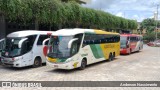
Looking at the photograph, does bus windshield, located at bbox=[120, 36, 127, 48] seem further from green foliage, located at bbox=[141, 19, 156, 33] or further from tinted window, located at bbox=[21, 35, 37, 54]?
green foliage, located at bbox=[141, 19, 156, 33]

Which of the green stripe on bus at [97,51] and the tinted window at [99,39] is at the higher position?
the tinted window at [99,39]

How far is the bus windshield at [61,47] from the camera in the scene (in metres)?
14.4

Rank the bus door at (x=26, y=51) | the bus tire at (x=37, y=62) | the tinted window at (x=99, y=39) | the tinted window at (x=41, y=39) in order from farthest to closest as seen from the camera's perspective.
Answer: the tinted window at (x=41, y=39), the bus tire at (x=37, y=62), the tinted window at (x=99, y=39), the bus door at (x=26, y=51)

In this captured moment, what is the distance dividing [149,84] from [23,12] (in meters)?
12.3

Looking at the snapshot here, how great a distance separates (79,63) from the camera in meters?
15.4

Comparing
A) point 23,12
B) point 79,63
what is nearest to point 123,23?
point 23,12

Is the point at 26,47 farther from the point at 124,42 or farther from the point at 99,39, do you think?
the point at 124,42

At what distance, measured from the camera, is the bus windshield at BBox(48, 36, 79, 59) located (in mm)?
14414

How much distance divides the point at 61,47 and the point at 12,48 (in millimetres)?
3488

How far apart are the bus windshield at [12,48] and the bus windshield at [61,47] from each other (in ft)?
7.40

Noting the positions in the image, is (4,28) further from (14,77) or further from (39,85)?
(39,85)

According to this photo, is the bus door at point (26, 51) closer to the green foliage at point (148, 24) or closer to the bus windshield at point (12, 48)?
the bus windshield at point (12, 48)

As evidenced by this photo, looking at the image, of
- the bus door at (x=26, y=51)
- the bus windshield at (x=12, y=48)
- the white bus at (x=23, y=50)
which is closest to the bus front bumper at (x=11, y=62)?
the white bus at (x=23, y=50)

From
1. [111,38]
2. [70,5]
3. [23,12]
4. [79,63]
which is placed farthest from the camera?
[70,5]
